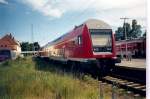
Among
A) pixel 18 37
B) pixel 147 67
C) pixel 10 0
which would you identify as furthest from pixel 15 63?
pixel 147 67

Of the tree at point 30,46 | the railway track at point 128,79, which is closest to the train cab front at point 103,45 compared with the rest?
the railway track at point 128,79

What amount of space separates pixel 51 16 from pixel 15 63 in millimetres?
827

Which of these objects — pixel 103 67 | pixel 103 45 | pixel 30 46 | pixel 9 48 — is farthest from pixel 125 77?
pixel 9 48

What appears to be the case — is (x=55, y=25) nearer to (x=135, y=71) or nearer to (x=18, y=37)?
(x=18, y=37)

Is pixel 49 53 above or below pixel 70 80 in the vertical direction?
above

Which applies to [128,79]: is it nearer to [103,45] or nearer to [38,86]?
[103,45]

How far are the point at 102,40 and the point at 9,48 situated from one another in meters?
1.22

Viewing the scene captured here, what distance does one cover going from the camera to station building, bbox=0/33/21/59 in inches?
122

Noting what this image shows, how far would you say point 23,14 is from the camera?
295 centimetres

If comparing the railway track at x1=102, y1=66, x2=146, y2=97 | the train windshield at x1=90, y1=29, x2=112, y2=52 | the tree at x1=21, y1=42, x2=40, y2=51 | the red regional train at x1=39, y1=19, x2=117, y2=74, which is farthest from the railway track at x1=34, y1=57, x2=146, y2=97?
the tree at x1=21, y1=42, x2=40, y2=51

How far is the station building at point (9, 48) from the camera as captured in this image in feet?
10.2

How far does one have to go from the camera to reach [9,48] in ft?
10.3

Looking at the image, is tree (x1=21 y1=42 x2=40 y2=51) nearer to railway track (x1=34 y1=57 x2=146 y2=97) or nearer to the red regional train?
the red regional train

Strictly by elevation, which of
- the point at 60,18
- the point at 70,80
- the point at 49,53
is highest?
the point at 60,18
